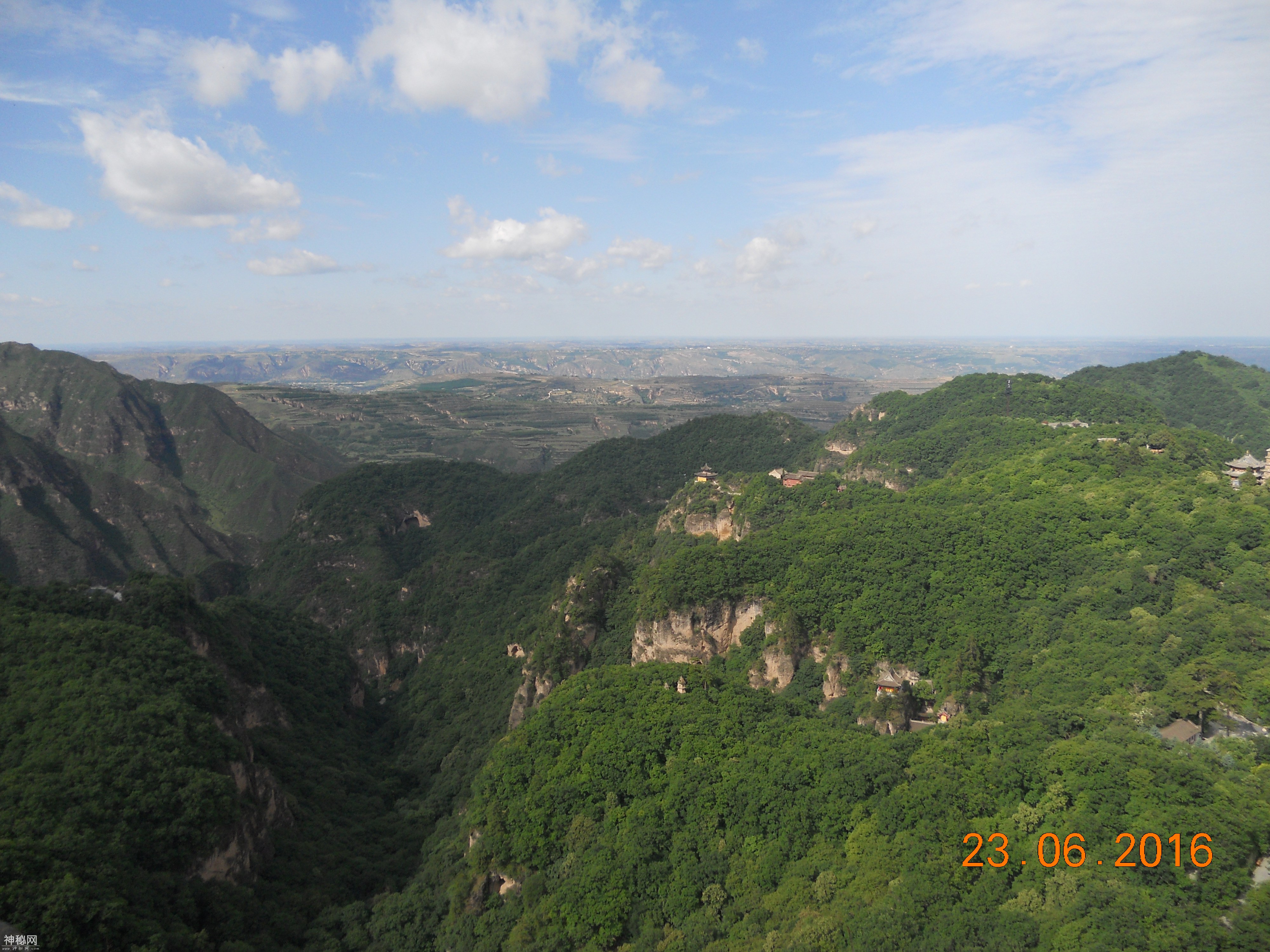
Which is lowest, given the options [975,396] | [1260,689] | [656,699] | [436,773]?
[436,773]

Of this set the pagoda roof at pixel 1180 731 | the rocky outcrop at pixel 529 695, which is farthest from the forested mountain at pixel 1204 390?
the rocky outcrop at pixel 529 695

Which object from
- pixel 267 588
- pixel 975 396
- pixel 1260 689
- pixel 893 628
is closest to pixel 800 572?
pixel 893 628

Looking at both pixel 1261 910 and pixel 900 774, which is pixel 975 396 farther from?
pixel 1261 910

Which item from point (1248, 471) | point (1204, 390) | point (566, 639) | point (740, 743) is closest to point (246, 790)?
point (566, 639)

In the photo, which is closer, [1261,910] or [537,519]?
[1261,910]

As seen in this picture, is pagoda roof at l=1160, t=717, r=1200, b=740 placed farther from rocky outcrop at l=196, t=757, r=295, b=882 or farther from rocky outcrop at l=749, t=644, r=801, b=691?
rocky outcrop at l=196, t=757, r=295, b=882

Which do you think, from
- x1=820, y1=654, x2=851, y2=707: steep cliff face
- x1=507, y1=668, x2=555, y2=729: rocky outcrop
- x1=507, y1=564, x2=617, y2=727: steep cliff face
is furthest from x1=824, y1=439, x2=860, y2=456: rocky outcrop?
x1=507, y1=668, x2=555, y2=729: rocky outcrop

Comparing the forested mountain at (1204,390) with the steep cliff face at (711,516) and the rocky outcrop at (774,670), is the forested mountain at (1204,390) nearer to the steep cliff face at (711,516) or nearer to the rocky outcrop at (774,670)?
the steep cliff face at (711,516)
